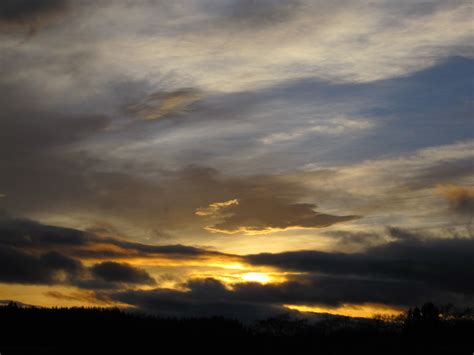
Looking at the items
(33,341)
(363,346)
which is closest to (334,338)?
(363,346)

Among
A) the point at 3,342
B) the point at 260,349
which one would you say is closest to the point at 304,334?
the point at 260,349

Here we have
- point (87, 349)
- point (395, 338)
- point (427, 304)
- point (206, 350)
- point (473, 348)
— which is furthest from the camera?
point (206, 350)

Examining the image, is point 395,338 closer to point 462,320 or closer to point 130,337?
point 462,320

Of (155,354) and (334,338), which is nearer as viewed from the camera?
(334,338)

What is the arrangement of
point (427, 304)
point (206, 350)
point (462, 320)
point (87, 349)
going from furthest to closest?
point (206, 350), point (87, 349), point (427, 304), point (462, 320)

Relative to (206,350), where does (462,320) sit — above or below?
above

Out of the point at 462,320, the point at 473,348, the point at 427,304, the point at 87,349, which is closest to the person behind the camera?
the point at 473,348

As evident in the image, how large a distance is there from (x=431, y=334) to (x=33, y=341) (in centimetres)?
11803

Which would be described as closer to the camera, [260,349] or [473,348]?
[473,348]

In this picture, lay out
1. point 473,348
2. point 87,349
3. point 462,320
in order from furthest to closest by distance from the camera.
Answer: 1. point 87,349
2. point 462,320
3. point 473,348

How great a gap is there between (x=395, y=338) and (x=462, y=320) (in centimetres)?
2256

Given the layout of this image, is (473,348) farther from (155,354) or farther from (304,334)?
(155,354)

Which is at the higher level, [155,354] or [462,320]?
[462,320]

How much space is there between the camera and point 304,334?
7269 inches
